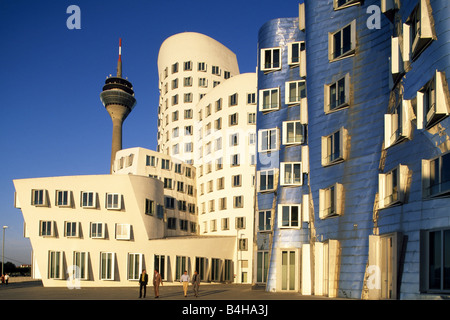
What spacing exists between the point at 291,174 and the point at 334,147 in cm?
1031

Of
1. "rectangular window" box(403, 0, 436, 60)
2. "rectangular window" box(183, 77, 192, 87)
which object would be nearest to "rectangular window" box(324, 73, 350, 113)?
"rectangular window" box(403, 0, 436, 60)

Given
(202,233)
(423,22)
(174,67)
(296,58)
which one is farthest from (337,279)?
(174,67)

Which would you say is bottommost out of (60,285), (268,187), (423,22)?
(60,285)

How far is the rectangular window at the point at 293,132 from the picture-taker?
128ft

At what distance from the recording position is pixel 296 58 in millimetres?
41031

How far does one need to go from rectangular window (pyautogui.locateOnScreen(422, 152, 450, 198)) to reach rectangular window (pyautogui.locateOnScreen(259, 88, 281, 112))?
2347 centimetres

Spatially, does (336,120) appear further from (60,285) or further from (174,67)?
(174,67)

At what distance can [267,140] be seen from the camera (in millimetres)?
42469

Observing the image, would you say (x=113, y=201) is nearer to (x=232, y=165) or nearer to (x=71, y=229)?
(x=71, y=229)

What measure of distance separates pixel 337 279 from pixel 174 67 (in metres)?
65.4

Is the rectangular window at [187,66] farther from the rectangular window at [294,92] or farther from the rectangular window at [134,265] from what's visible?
the rectangular window at [294,92]

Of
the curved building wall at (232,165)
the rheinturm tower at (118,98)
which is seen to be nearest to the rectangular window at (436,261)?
the curved building wall at (232,165)

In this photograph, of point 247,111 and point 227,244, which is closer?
point 227,244

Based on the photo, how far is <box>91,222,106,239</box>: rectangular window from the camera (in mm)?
49000
